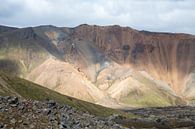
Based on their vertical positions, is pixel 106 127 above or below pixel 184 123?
above

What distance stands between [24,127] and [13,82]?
383 feet

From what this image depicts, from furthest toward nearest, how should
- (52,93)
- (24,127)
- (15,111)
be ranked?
(52,93)
(15,111)
(24,127)

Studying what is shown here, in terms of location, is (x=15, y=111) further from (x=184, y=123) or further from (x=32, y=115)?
(x=184, y=123)

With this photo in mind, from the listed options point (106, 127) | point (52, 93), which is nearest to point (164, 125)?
point (52, 93)

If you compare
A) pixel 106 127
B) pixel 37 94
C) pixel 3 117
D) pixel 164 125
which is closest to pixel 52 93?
pixel 37 94

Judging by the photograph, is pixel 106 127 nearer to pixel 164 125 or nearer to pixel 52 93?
pixel 164 125

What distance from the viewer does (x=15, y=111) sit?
1359 inches

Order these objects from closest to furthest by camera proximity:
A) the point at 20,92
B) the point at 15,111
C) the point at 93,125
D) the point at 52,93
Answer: the point at 15,111 < the point at 93,125 < the point at 20,92 < the point at 52,93

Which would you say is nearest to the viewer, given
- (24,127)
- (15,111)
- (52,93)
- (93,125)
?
(24,127)

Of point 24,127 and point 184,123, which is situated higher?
point 24,127

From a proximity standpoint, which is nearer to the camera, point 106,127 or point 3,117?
point 3,117

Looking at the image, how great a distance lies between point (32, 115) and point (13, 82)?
113575 millimetres

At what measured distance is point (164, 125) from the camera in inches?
5856

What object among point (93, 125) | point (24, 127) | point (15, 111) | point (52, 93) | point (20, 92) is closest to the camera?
point (24, 127)
